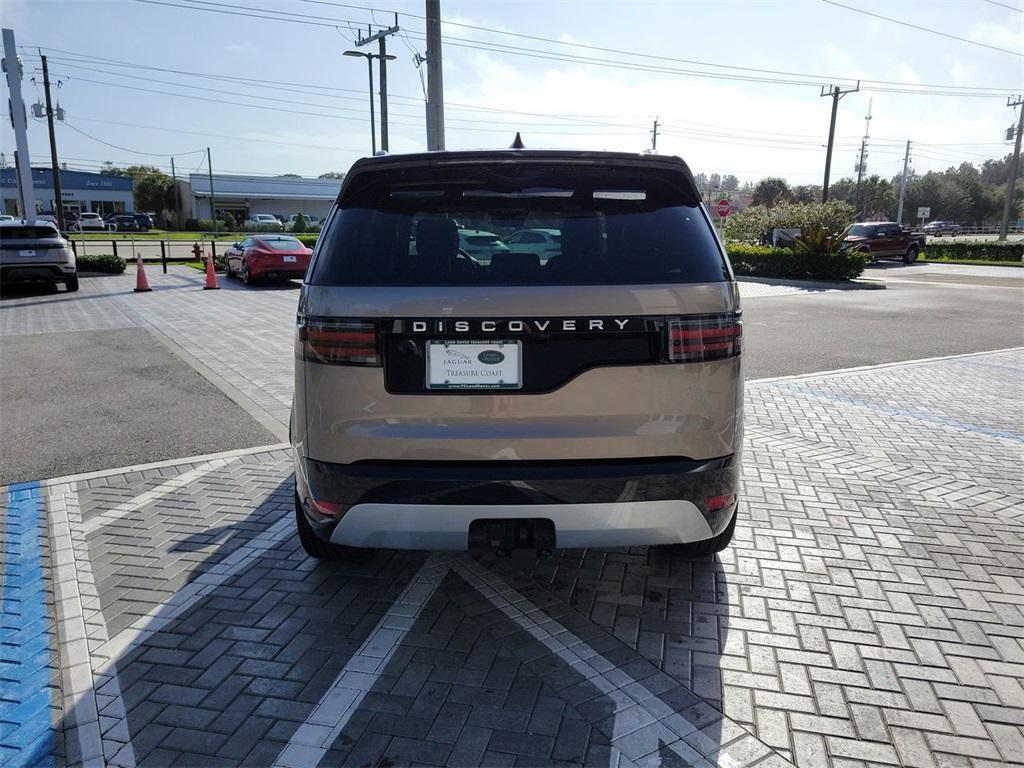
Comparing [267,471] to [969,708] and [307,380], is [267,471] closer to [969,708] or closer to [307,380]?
[307,380]

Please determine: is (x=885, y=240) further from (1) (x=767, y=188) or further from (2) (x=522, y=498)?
(1) (x=767, y=188)

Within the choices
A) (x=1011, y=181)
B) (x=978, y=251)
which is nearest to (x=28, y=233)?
(x=978, y=251)

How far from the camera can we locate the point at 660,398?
2.65 metres

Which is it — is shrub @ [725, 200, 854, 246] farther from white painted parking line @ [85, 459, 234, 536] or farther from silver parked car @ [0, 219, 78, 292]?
white painted parking line @ [85, 459, 234, 536]

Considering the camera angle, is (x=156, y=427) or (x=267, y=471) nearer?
(x=267, y=471)

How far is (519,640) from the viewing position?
3008 millimetres

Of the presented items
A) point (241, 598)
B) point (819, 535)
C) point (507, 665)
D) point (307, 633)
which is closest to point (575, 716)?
point (507, 665)

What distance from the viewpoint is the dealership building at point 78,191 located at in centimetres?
7125

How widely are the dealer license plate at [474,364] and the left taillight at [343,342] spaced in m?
0.21

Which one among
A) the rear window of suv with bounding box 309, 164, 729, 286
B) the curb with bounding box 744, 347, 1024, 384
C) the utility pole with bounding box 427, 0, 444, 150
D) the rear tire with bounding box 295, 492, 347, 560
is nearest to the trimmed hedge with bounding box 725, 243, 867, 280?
the curb with bounding box 744, 347, 1024, 384

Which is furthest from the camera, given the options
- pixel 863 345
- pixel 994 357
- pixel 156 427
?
pixel 863 345

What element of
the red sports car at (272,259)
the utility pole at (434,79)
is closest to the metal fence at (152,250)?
the red sports car at (272,259)

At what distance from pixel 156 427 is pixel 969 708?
5.92 metres

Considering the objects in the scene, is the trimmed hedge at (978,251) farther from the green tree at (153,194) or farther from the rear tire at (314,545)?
the green tree at (153,194)
